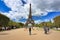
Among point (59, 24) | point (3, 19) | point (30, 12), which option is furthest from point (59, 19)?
point (3, 19)

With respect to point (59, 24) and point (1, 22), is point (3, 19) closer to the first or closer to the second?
point (1, 22)

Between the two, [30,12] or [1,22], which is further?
[30,12]

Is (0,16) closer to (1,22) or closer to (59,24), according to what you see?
(1,22)

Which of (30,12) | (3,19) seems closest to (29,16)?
(30,12)

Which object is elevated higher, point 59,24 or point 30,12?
point 30,12

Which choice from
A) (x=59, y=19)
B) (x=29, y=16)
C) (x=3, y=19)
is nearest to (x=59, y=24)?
(x=59, y=19)

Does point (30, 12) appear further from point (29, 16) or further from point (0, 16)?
point (0, 16)

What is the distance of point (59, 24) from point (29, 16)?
17.3 m

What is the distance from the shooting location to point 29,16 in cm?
8594

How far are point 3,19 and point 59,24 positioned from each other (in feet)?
100

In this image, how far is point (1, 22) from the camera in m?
80.4

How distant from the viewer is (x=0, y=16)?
261ft

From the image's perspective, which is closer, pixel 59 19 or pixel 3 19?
pixel 3 19

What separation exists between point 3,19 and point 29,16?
1378 centimetres
